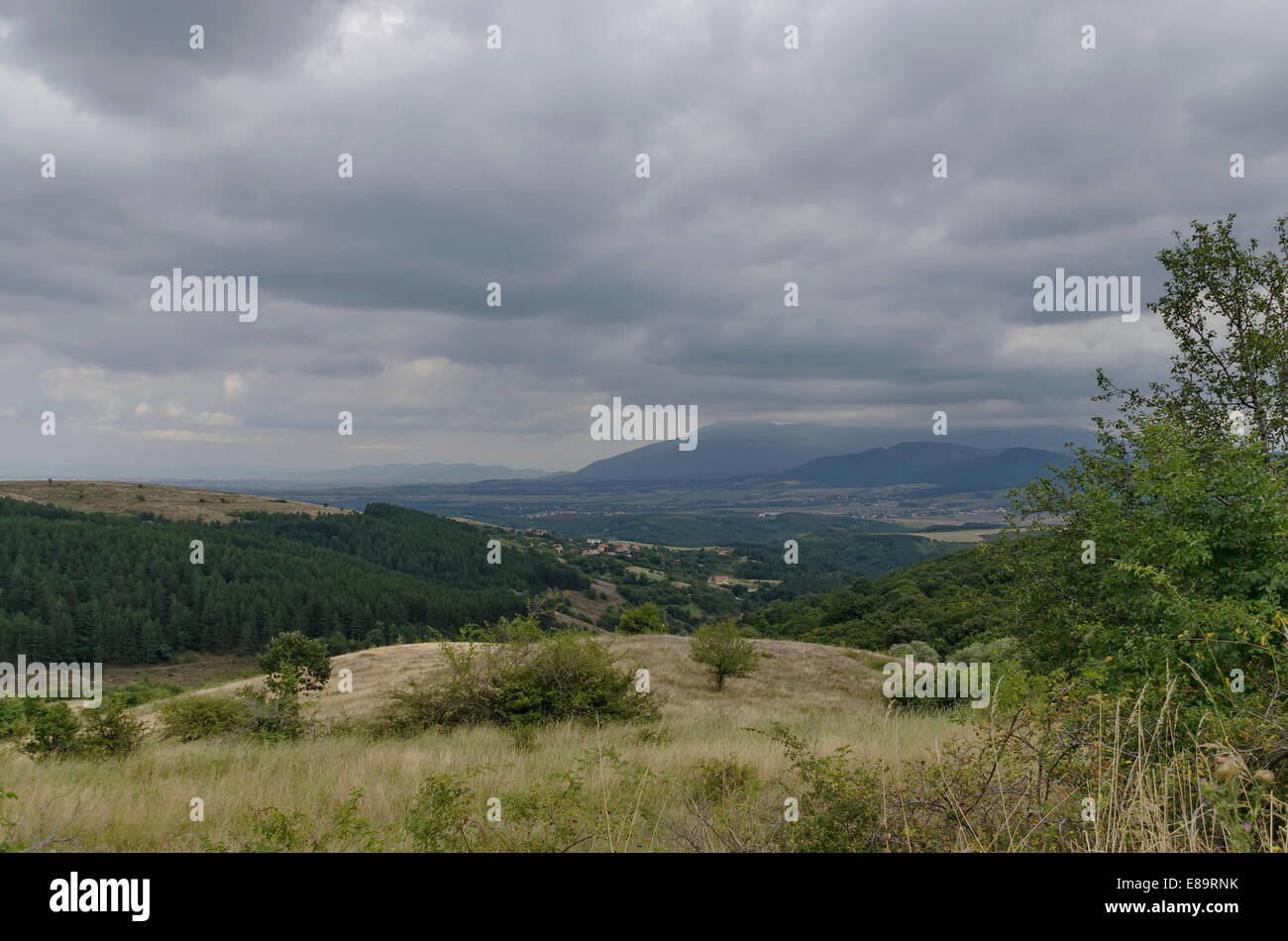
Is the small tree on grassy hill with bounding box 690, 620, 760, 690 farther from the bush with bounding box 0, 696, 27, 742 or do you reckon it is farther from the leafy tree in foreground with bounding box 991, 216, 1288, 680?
the bush with bounding box 0, 696, 27, 742

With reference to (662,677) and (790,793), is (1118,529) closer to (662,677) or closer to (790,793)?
(790,793)

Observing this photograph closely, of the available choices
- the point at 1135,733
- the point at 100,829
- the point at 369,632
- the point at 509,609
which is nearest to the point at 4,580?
the point at 369,632

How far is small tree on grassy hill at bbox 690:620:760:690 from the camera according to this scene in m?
30.5

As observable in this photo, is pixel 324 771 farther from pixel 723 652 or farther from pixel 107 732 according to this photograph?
pixel 723 652

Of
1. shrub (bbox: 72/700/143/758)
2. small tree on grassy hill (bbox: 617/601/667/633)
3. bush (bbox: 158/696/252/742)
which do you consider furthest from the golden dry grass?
shrub (bbox: 72/700/143/758)

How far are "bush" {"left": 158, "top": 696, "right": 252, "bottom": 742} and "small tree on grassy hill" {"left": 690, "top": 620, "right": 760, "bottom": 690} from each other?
20831 mm

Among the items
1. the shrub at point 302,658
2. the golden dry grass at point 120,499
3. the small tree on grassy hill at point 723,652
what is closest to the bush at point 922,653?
the small tree on grassy hill at point 723,652

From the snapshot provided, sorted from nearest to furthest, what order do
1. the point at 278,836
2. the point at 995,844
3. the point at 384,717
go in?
the point at 995,844 → the point at 278,836 → the point at 384,717

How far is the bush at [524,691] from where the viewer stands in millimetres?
15414

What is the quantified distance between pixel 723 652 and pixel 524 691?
1703cm

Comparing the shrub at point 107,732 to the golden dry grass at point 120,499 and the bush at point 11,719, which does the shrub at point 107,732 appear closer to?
the bush at point 11,719

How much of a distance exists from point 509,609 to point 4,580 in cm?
10342

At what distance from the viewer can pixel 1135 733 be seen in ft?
A: 17.8

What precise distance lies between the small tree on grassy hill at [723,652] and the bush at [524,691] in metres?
13.9
